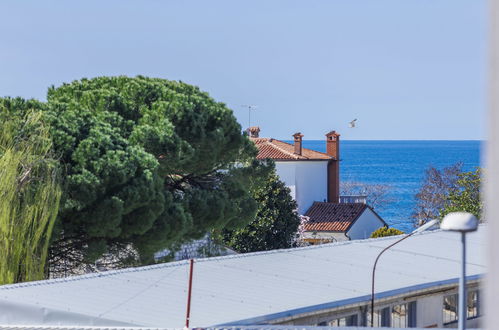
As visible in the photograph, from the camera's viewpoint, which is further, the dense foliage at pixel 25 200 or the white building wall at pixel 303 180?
the white building wall at pixel 303 180

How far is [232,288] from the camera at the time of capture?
11.3 meters

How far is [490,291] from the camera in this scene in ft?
1.68

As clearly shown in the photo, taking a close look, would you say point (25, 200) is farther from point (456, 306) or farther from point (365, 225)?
point (365, 225)

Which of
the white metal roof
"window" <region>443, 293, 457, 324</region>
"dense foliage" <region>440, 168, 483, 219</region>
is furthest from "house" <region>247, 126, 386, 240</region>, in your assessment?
"window" <region>443, 293, 457, 324</region>

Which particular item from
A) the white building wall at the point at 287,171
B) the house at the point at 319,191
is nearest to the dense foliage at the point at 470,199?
the house at the point at 319,191

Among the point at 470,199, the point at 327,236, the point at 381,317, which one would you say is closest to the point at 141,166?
the point at 381,317

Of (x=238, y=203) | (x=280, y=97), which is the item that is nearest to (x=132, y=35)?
(x=280, y=97)

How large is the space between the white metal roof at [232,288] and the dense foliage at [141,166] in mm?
6369

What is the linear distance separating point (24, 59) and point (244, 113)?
1743 inches

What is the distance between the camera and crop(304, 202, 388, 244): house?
48.4m

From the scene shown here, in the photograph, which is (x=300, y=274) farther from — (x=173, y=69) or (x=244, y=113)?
(x=173, y=69)

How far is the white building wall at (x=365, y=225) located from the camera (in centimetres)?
4916

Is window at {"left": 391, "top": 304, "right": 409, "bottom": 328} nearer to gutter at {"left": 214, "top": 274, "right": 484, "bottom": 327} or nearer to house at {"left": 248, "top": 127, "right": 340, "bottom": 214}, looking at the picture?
gutter at {"left": 214, "top": 274, "right": 484, "bottom": 327}

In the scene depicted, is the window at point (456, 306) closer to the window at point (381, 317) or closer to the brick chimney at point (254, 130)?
the window at point (381, 317)
